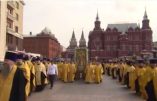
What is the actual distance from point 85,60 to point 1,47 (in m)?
16.7

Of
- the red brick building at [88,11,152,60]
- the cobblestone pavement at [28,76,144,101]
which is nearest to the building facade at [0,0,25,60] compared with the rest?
the cobblestone pavement at [28,76,144,101]

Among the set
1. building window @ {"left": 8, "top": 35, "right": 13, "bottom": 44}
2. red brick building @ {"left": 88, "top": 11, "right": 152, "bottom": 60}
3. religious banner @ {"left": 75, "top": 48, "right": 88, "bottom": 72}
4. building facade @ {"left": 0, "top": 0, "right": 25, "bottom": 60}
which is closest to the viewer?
religious banner @ {"left": 75, "top": 48, "right": 88, "bottom": 72}

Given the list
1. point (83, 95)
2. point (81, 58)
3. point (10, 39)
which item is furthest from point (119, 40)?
point (83, 95)

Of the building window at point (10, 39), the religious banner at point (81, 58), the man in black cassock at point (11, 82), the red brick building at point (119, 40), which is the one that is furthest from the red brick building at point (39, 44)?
the man in black cassock at point (11, 82)

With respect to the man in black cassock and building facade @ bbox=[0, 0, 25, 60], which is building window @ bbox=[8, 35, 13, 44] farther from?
the man in black cassock

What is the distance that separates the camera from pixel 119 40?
127312 mm

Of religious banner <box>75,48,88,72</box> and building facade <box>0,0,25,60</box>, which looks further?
building facade <box>0,0,25,60</box>

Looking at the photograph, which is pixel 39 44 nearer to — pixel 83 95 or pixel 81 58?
pixel 81 58

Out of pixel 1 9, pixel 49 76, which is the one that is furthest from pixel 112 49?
pixel 49 76

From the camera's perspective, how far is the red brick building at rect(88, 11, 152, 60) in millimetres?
125562

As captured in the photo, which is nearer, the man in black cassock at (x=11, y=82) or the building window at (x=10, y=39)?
the man in black cassock at (x=11, y=82)

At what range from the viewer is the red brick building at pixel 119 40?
125562 mm

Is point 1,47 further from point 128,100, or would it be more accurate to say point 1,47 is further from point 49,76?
point 128,100

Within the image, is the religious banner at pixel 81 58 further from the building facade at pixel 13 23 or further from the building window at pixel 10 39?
the building window at pixel 10 39
